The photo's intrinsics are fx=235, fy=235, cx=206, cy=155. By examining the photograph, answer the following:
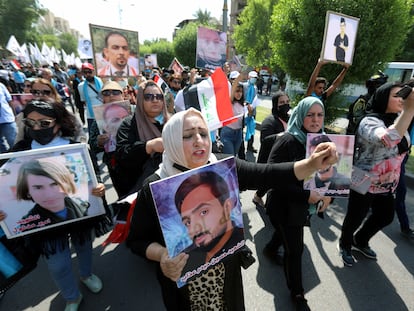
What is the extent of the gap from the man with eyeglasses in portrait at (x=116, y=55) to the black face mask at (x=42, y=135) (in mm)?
2198

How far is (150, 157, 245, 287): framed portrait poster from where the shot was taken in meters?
1.00

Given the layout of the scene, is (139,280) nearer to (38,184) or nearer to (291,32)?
(38,184)

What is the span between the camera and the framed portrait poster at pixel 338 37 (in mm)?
3434

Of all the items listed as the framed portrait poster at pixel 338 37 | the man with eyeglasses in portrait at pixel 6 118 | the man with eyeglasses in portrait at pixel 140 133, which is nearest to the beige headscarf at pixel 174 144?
the man with eyeglasses in portrait at pixel 140 133

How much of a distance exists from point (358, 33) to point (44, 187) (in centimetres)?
620

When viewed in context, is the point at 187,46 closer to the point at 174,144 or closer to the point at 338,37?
the point at 338,37

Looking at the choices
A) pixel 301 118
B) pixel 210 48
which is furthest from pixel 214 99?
pixel 210 48

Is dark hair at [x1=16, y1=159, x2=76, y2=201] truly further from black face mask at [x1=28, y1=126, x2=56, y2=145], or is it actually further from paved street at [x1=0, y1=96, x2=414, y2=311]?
paved street at [x1=0, y1=96, x2=414, y2=311]

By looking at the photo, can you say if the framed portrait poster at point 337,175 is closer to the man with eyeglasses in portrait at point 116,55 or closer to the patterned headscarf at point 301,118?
the patterned headscarf at point 301,118

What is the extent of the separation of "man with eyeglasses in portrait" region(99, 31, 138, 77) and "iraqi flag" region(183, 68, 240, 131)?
171 centimetres

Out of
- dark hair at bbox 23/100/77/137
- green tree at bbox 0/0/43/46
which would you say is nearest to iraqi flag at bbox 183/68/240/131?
dark hair at bbox 23/100/77/137

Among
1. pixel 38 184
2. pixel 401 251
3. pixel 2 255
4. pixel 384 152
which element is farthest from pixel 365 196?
pixel 2 255

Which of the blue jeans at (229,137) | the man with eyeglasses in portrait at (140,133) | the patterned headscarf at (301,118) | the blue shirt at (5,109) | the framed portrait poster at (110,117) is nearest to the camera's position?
the patterned headscarf at (301,118)

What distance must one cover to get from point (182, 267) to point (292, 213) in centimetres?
119
